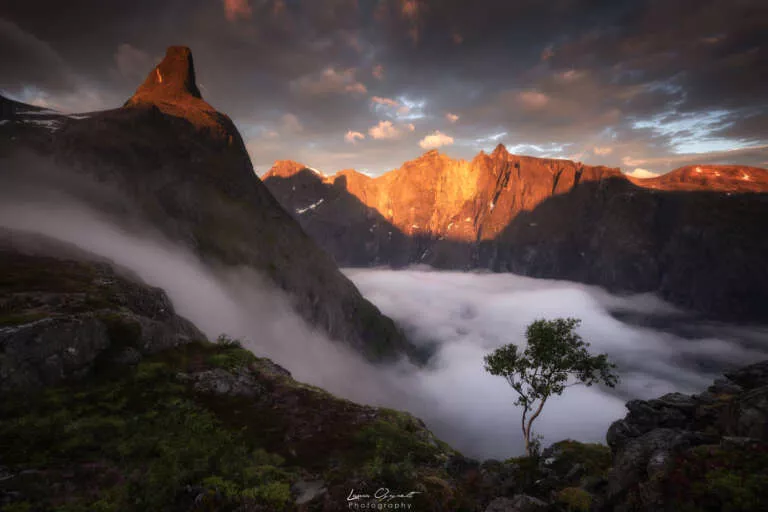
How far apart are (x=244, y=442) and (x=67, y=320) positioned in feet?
50.7

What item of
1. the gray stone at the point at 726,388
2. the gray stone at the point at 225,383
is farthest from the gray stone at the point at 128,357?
the gray stone at the point at 726,388

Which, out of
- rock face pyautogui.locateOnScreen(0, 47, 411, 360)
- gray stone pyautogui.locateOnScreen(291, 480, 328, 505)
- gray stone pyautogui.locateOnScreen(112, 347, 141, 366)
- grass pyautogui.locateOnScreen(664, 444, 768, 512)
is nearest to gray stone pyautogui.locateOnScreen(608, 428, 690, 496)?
grass pyautogui.locateOnScreen(664, 444, 768, 512)

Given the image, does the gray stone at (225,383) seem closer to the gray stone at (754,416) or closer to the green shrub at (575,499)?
the green shrub at (575,499)

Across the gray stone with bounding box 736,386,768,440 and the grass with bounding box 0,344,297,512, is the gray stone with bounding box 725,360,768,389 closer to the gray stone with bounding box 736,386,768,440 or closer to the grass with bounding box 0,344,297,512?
the gray stone with bounding box 736,386,768,440

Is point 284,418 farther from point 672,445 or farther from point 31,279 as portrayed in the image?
point 31,279

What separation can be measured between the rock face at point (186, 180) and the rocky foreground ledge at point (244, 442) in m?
77.5

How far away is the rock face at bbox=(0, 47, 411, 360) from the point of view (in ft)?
291

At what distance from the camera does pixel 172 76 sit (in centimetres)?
14712

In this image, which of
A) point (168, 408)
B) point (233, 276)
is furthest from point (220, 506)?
point (233, 276)

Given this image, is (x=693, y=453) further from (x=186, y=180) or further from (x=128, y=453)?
(x=186, y=180)

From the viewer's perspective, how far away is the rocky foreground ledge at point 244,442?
1205 centimetres

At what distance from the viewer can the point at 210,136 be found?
458 ft

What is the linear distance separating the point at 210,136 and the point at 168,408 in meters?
149

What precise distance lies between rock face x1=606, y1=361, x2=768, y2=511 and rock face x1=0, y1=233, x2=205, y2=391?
31012 millimetres
